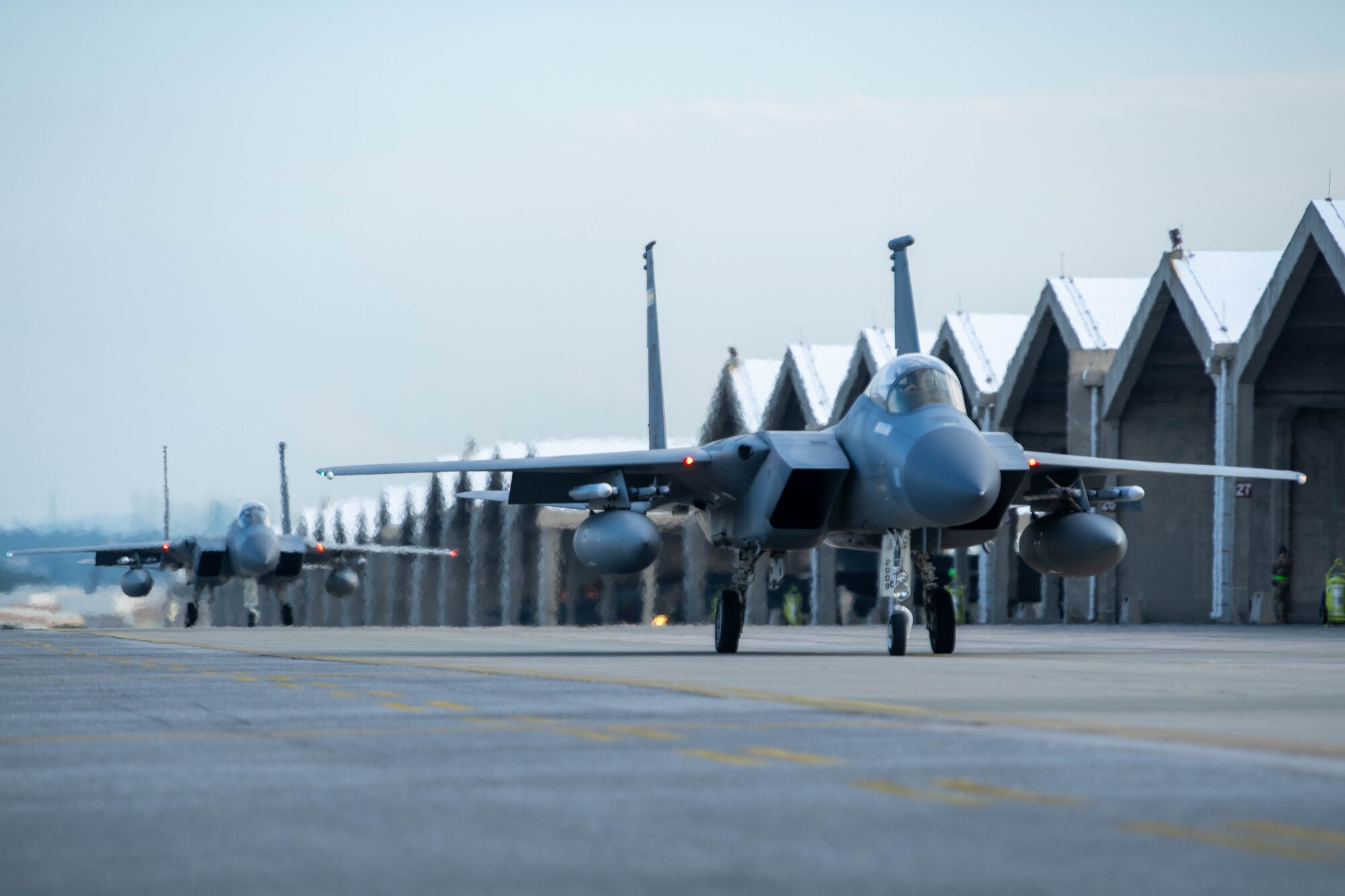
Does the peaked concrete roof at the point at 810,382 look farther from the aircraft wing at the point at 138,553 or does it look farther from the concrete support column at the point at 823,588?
the aircraft wing at the point at 138,553

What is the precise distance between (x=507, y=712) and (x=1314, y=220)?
27.5m

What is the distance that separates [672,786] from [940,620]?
1353 cm

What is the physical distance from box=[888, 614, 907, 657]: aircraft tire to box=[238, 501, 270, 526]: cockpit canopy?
115ft

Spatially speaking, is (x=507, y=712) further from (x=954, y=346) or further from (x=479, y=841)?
(x=954, y=346)

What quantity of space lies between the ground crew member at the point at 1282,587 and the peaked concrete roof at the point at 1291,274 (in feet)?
14.5

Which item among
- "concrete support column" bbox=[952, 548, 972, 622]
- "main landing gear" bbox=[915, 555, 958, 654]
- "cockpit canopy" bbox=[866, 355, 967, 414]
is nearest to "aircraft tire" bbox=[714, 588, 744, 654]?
"main landing gear" bbox=[915, 555, 958, 654]

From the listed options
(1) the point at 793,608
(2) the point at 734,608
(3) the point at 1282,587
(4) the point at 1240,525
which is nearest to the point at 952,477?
(2) the point at 734,608

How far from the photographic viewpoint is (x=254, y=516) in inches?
2030

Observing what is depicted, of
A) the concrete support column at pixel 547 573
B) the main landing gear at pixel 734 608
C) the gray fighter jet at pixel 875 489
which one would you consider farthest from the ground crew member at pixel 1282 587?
the concrete support column at pixel 547 573

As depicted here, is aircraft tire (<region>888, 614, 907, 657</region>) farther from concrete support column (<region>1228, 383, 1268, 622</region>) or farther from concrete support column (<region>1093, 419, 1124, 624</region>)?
concrete support column (<region>1093, 419, 1124, 624</region>)

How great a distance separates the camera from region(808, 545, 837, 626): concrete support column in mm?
56344

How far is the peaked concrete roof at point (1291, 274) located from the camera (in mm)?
33094

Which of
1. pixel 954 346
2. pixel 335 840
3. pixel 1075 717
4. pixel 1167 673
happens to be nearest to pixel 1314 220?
pixel 954 346

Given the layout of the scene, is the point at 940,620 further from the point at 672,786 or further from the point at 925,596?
the point at 672,786
